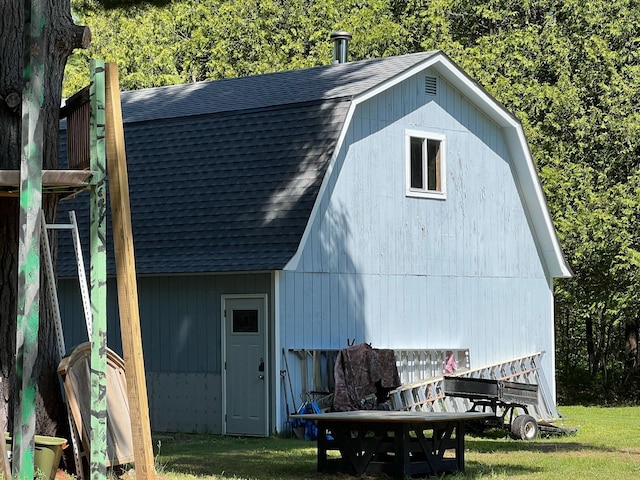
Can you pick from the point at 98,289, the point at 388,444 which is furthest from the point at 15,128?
the point at 388,444

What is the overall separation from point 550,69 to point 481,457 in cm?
1775

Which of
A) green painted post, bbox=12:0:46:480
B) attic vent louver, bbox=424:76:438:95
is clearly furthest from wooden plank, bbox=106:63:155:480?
attic vent louver, bbox=424:76:438:95

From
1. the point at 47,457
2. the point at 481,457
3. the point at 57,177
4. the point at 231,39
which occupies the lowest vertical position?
the point at 481,457

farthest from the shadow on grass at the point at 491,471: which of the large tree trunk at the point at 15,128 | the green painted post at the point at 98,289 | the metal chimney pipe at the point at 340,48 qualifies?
the metal chimney pipe at the point at 340,48

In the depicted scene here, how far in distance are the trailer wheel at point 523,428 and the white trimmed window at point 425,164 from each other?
4.86m

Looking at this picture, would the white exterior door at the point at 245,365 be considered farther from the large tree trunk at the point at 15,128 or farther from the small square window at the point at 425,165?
the large tree trunk at the point at 15,128

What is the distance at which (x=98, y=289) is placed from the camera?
9.73 meters

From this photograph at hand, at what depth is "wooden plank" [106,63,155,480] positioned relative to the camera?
9.68 metres

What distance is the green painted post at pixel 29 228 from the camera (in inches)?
357

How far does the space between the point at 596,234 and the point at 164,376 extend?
11.7m

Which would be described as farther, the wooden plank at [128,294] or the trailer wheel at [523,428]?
the trailer wheel at [523,428]

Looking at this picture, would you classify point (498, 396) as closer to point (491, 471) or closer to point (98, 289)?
point (491, 471)

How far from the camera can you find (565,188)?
1163 inches

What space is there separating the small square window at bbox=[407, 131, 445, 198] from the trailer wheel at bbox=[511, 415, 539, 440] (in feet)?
16.0
